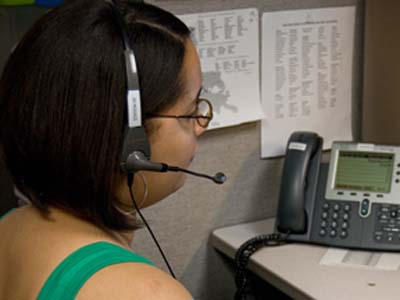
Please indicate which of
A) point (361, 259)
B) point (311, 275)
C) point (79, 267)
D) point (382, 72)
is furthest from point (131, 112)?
point (382, 72)

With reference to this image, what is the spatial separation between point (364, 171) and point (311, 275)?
272 mm

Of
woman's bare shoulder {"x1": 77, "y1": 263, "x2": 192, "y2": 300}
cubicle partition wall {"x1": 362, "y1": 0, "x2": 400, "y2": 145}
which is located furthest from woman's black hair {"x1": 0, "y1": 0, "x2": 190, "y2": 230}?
cubicle partition wall {"x1": 362, "y1": 0, "x2": 400, "y2": 145}

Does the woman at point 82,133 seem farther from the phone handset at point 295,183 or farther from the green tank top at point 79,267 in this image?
the phone handset at point 295,183

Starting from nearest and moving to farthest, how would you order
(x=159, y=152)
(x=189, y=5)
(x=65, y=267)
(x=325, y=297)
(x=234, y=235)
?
1. (x=65, y=267)
2. (x=159, y=152)
3. (x=325, y=297)
4. (x=189, y=5)
5. (x=234, y=235)

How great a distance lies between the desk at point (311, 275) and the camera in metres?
1.06

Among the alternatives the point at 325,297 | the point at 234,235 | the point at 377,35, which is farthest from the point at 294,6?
the point at 325,297

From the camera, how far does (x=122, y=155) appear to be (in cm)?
73

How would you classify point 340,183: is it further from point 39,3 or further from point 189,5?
point 39,3

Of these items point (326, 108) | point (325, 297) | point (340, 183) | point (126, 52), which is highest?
point (126, 52)

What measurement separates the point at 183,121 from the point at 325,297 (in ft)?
1.40

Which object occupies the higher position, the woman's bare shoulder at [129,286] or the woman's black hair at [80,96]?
the woman's black hair at [80,96]

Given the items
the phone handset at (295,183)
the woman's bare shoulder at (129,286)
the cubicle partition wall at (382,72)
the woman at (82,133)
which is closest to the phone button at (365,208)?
the phone handset at (295,183)

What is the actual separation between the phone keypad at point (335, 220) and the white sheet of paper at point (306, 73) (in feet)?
0.62

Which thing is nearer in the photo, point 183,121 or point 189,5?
point 183,121
